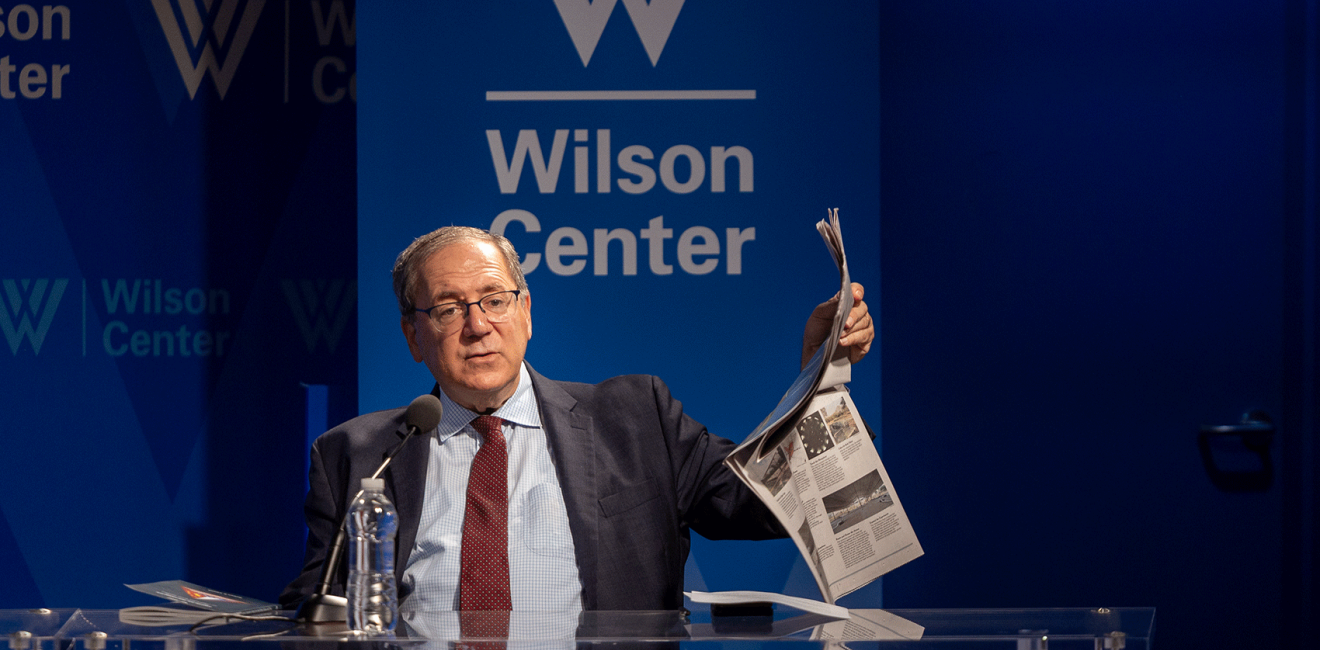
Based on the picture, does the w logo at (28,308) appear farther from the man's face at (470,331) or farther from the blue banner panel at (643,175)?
the man's face at (470,331)

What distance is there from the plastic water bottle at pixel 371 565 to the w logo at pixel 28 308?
2505 millimetres

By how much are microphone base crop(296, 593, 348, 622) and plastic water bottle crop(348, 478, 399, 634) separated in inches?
1.1

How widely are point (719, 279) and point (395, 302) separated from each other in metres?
0.85

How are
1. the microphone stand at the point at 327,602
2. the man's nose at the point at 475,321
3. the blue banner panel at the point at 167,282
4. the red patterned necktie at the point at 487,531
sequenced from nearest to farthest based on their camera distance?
the microphone stand at the point at 327,602 → the red patterned necktie at the point at 487,531 → the man's nose at the point at 475,321 → the blue banner panel at the point at 167,282

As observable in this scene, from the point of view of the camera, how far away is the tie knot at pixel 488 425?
216 cm

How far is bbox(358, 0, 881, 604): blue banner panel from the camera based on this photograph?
9.02 feet

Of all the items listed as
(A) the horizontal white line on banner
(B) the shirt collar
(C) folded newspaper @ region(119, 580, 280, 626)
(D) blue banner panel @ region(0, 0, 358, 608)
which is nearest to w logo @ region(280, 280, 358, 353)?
(D) blue banner panel @ region(0, 0, 358, 608)

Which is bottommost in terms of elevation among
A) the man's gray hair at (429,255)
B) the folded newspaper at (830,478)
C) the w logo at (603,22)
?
the folded newspaper at (830,478)

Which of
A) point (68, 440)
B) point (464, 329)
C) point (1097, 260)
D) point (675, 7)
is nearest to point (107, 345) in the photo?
point (68, 440)

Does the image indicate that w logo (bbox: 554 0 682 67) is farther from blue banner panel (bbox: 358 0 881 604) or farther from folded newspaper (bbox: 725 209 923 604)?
folded newspaper (bbox: 725 209 923 604)

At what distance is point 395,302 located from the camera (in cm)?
276

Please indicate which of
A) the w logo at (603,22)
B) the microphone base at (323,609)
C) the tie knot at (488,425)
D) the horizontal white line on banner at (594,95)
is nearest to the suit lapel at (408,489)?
the tie knot at (488,425)

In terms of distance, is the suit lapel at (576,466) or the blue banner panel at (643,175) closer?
the suit lapel at (576,466)

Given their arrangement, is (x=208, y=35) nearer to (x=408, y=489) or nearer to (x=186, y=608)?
(x=408, y=489)
